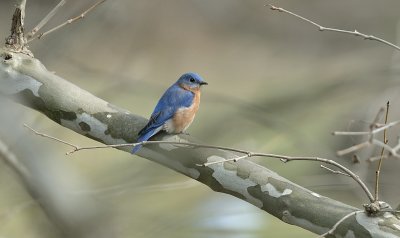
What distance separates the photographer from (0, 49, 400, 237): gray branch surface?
2273 millimetres

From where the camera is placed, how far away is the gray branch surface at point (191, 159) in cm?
227

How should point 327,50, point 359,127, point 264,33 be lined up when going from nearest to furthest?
point 359,127 → point 327,50 → point 264,33

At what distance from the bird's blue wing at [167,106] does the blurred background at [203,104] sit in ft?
1.26

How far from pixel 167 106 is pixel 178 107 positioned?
0.18 ft

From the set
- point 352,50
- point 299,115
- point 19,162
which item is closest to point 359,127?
point 299,115

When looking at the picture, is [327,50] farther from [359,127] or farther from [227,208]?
[227,208]

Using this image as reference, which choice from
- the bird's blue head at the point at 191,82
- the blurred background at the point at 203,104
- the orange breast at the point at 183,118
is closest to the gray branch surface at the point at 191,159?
the blurred background at the point at 203,104

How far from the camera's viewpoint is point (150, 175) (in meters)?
4.06

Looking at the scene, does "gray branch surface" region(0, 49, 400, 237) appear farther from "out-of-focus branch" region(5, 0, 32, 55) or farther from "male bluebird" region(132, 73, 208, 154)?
"male bluebird" region(132, 73, 208, 154)

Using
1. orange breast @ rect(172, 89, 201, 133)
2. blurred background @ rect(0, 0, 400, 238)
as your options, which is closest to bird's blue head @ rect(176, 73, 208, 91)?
orange breast @ rect(172, 89, 201, 133)

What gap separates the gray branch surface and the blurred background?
0.54 ft

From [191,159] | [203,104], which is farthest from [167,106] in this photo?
[203,104]

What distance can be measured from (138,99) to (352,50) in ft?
8.80

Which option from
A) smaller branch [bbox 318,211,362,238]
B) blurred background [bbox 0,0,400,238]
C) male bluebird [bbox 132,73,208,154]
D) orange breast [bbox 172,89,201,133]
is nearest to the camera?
smaller branch [bbox 318,211,362,238]
